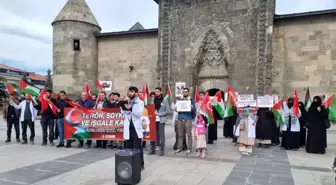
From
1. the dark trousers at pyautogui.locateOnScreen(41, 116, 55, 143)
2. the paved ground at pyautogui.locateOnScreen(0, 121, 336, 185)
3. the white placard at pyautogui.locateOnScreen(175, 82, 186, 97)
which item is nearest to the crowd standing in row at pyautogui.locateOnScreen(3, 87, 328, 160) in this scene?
the dark trousers at pyautogui.locateOnScreen(41, 116, 55, 143)

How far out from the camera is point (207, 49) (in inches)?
658

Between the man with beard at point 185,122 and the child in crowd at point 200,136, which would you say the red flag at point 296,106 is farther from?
the man with beard at point 185,122

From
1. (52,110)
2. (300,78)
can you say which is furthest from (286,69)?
(52,110)

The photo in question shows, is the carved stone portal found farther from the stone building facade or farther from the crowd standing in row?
the crowd standing in row

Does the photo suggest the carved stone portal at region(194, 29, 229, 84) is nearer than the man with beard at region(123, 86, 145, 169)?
No

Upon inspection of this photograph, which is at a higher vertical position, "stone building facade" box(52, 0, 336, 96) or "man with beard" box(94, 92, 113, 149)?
"stone building facade" box(52, 0, 336, 96)

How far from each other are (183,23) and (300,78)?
816 cm

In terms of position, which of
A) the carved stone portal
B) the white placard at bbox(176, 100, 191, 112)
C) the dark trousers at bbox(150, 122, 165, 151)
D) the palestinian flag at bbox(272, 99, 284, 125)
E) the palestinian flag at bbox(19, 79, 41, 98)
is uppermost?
the carved stone portal

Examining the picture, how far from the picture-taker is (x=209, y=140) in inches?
374

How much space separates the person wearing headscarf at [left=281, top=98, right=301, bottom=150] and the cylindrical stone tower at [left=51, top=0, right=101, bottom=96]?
1536cm

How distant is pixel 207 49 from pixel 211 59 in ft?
2.36

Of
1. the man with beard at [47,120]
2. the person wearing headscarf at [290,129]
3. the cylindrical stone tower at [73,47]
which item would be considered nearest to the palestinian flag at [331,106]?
the person wearing headscarf at [290,129]

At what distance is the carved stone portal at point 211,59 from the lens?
16406mm

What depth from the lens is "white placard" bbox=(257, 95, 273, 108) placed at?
28.2 feet
